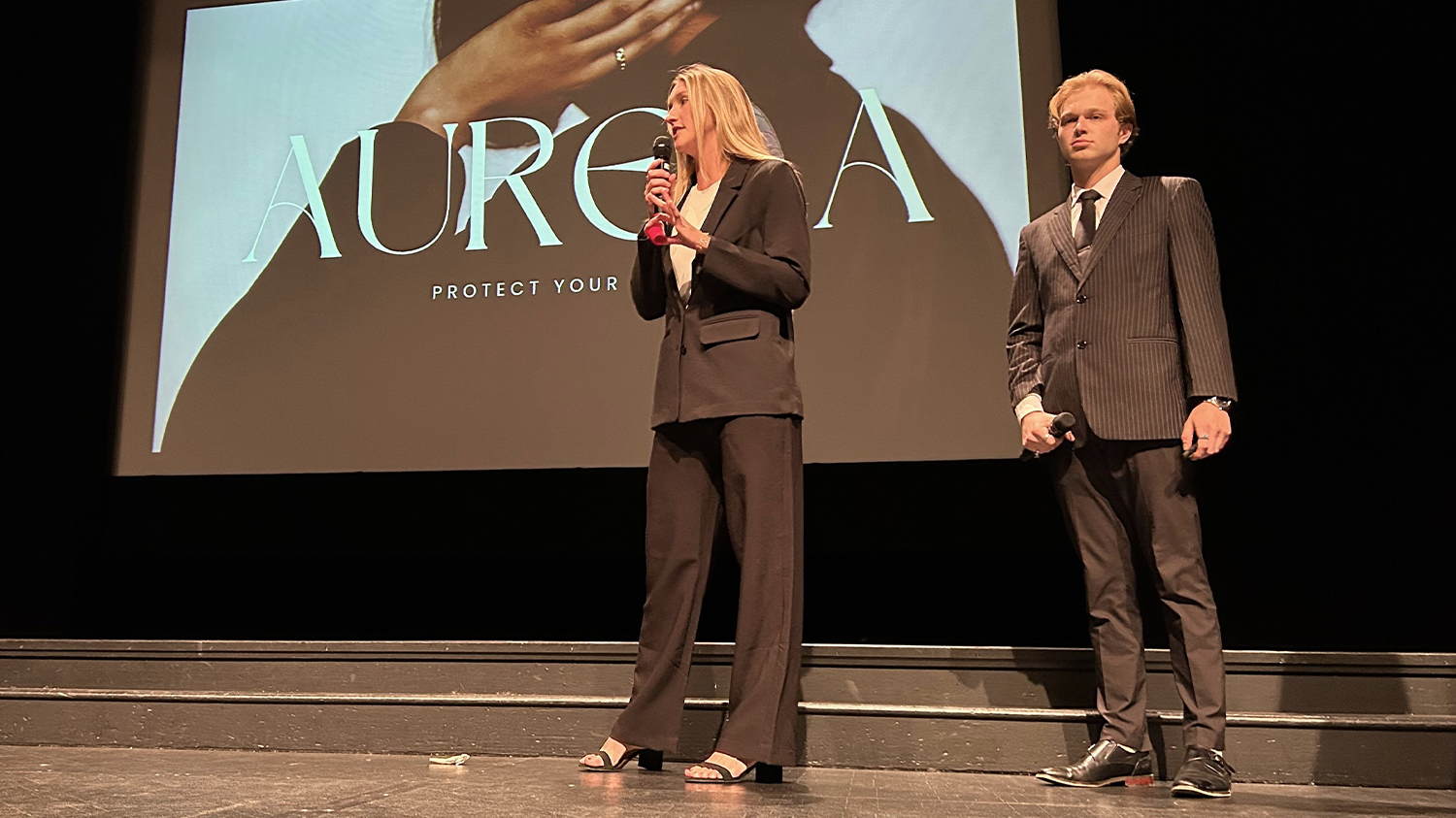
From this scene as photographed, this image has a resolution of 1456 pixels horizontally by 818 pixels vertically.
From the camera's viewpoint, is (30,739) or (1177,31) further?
(1177,31)

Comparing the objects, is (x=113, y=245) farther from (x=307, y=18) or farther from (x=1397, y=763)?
(x=1397, y=763)

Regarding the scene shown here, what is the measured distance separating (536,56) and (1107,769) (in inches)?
93.3

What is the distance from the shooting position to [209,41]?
344cm

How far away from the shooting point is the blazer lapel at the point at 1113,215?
80.4 inches

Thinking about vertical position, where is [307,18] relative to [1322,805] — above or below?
above

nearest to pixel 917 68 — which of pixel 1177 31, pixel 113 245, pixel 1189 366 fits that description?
pixel 1177 31

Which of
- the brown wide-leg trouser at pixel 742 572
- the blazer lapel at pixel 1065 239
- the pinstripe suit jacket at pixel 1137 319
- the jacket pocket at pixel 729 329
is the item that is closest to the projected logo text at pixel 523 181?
the blazer lapel at pixel 1065 239

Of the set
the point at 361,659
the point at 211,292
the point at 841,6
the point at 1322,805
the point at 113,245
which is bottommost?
the point at 1322,805

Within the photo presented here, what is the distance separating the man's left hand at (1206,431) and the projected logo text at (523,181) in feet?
3.83

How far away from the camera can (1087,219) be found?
6.87ft

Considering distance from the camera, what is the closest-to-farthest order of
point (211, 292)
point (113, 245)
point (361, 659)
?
point (361, 659) → point (211, 292) → point (113, 245)

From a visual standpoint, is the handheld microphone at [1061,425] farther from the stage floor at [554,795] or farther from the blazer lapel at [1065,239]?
the stage floor at [554,795]

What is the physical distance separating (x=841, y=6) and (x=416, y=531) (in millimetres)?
1939

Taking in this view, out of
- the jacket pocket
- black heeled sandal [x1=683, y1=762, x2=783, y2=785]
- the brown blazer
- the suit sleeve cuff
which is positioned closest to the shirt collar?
the suit sleeve cuff
